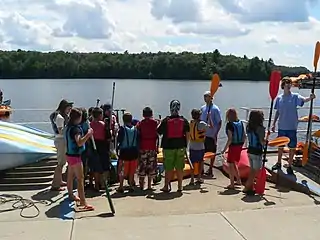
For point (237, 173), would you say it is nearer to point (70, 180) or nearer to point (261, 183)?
point (261, 183)

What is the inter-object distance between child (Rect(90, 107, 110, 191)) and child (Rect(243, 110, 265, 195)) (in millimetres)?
1934

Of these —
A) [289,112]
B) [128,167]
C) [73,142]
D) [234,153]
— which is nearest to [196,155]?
[234,153]

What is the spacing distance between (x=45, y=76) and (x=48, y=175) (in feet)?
210

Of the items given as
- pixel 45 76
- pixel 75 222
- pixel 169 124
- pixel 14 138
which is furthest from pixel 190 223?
pixel 45 76

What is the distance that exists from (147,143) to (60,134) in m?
1.17

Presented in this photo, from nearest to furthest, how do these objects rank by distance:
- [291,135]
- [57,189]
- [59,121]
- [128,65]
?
1. [59,121]
2. [57,189]
3. [291,135]
4. [128,65]

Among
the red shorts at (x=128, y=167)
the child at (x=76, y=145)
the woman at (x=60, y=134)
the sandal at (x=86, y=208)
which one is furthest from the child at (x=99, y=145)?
the sandal at (x=86, y=208)

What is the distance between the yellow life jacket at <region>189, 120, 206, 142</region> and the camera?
758 centimetres

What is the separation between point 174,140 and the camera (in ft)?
23.5

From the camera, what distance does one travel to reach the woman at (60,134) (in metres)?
6.86

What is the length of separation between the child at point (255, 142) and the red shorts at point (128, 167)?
153 centimetres

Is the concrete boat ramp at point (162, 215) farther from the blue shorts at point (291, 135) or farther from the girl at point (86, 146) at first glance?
the blue shorts at point (291, 135)

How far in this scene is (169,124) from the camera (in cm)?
713

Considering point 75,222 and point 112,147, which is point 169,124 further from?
point 75,222
